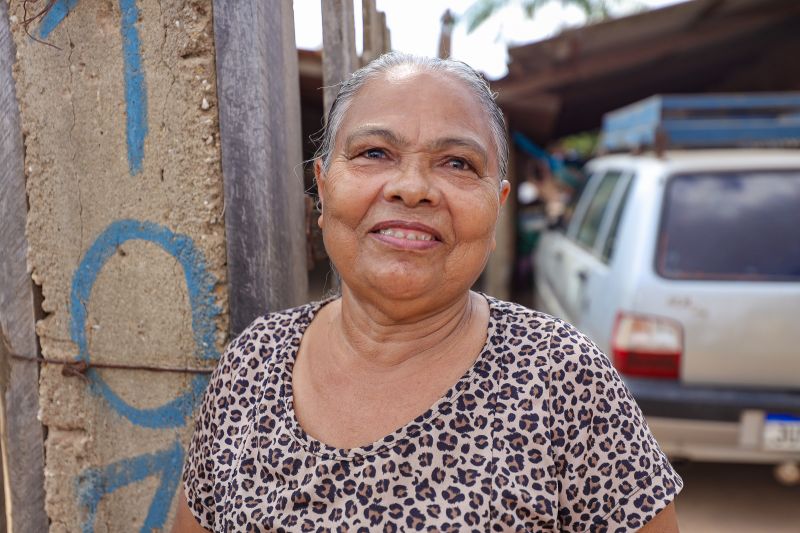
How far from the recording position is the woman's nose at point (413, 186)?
1322 mm

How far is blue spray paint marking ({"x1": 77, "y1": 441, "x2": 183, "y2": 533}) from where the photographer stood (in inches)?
72.1

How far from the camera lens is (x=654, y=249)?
3.29m

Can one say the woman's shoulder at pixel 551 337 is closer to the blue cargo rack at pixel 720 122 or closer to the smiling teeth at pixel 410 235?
the smiling teeth at pixel 410 235

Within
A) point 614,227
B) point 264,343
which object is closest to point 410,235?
point 264,343

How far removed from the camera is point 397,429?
1.29m

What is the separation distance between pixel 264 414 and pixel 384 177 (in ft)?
1.73

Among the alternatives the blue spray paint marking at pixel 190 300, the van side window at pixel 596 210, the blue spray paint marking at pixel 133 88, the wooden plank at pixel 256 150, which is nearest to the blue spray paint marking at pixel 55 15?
the blue spray paint marking at pixel 133 88

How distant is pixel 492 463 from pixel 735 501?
314 cm

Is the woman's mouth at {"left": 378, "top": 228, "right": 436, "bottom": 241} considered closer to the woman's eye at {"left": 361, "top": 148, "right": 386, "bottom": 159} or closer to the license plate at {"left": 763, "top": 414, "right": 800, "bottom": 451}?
the woman's eye at {"left": 361, "top": 148, "right": 386, "bottom": 159}

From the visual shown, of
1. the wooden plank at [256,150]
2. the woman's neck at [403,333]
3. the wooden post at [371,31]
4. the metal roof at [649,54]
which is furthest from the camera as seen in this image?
the metal roof at [649,54]

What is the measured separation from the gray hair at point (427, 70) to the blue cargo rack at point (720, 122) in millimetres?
2540

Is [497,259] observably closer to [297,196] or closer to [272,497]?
[297,196]

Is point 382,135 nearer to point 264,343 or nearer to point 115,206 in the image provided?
point 264,343

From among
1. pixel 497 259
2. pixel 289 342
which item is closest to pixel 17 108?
pixel 289 342
